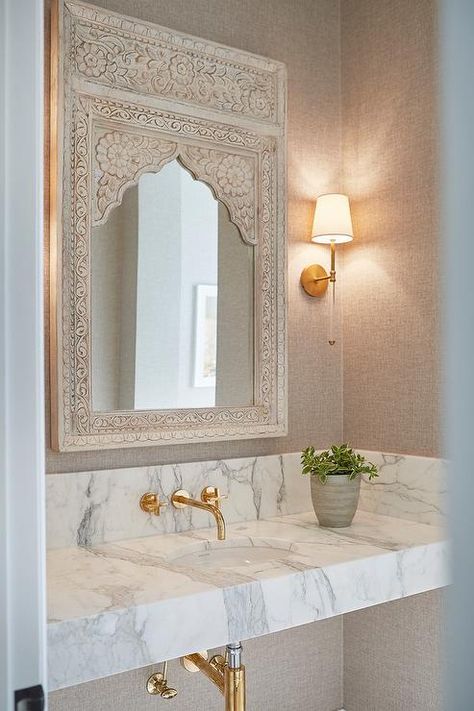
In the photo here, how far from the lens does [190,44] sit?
1.92 m

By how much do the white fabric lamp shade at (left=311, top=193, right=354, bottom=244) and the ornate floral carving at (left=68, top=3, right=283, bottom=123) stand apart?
12.3 inches

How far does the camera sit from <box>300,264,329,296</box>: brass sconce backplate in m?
2.20

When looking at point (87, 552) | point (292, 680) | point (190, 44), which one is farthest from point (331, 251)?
point (292, 680)

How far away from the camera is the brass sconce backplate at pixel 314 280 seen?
2.20 metres

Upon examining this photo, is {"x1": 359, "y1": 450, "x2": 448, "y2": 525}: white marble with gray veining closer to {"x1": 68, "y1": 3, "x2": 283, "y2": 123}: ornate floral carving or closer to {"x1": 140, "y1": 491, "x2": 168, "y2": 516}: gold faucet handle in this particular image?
{"x1": 140, "y1": 491, "x2": 168, "y2": 516}: gold faucet handle

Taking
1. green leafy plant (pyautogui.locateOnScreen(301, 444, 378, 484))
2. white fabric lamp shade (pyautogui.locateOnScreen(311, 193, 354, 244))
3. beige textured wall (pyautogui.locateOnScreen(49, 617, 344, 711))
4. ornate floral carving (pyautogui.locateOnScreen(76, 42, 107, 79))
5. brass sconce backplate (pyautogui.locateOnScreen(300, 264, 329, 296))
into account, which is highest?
ornate floral carving (pyautogui.locateOnScreen(76, 42, 107, 79))

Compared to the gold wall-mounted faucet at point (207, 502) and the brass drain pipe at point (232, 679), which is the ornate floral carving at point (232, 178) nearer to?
the gold wall-mounted faucet at point (207, 502)

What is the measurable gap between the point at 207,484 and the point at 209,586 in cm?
57

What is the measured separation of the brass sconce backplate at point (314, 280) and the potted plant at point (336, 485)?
0.56m

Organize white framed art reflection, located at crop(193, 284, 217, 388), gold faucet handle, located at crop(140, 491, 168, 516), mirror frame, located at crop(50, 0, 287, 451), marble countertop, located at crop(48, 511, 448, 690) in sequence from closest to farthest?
marble countertop, located at crop(48, 511, 448, 690) → mirror frame, located at crop(50, 0, 287, 451) → gold faucet handle, located at crop(140, 491, 168, 516) → white framed art reflection, located at crop(193, 284, 217, 388)

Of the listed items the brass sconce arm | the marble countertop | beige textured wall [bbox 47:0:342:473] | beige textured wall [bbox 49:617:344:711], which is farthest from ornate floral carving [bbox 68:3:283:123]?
beige textured wall [bbox 49:617:344:711]

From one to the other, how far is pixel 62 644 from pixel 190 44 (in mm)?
1593

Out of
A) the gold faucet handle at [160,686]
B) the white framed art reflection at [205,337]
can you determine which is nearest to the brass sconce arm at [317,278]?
the white framed art reflection at [205,337]

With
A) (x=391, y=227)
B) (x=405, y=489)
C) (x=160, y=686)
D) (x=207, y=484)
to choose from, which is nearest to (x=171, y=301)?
(x=207, y=484)
